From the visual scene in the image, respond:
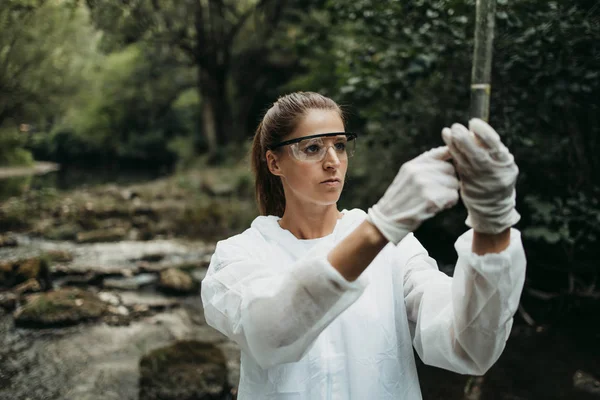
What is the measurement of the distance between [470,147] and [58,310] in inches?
226

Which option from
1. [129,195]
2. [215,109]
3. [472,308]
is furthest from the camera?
[215,109]

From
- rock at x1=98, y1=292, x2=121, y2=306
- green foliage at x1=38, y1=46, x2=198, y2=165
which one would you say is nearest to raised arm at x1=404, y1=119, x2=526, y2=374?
rock at x1=98, y1=292, x2=121, y2=306

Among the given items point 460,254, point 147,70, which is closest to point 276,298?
point 460,254

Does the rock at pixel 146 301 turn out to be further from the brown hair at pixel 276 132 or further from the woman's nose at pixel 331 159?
the woman's nose at pixel 331 159

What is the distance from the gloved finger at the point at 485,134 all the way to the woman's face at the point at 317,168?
56 centimetres

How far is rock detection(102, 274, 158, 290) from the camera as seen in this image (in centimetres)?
701

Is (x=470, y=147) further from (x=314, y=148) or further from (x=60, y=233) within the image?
(x=60, y=233)

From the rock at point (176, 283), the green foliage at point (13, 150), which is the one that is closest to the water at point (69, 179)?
the green foliage at point (13, 150)

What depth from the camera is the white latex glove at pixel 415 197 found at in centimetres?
104

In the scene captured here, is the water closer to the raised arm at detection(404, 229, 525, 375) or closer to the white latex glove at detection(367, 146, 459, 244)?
the raised arm at detection(404, 229, 525, 375)

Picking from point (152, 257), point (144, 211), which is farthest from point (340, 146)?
point (144, 211)

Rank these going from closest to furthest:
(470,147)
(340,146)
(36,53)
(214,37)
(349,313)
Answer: (470,147)
(349,313)
(340,146)
(36,53)
(214,37)

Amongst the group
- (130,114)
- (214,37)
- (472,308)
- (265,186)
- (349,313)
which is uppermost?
(214,37)

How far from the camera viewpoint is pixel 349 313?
1462 millimetres
